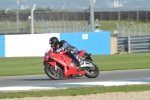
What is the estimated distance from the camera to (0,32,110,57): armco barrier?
84.3 ft

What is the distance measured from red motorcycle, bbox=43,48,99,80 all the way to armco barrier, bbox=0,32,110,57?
10563 millimetres

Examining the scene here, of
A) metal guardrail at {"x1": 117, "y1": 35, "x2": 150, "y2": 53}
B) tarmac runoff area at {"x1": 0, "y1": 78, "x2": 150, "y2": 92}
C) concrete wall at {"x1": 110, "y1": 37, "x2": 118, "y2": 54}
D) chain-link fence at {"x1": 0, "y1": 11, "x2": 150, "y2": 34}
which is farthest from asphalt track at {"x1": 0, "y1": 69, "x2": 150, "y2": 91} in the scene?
chain-link fence at {"x1": 0, "y1": 11, "x2": 150, "y2": 34}

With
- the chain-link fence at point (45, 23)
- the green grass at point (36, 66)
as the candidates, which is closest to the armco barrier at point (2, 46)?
the green grass at point (36, 66)

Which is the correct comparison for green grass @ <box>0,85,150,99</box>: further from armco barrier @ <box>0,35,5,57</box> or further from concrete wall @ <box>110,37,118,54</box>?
concrete wall @ <box>110,37,118,54</box>

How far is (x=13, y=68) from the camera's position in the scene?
19750mm

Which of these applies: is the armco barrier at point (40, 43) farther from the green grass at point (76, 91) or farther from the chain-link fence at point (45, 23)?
the green grass at point (76, 91)

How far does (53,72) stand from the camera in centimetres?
1535

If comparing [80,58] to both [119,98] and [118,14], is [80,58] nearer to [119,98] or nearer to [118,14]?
[119,98]

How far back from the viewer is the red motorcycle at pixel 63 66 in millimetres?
15227

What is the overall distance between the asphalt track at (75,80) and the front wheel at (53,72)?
0.17 meters

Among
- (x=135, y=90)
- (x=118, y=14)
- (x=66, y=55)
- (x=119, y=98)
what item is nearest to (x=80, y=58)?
(x=66, y=55)

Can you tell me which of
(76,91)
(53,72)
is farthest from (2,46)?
(76,91)

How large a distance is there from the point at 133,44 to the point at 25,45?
6.19m

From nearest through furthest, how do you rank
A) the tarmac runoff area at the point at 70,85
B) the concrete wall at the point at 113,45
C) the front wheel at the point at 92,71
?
1. the tarmac runoff area at the point at 70,85
2. the front wheel at the point at 92,71
3. the concrete wall at the point at 113,45
